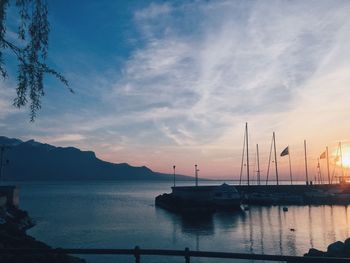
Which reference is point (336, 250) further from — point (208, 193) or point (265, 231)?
point (208, 193)

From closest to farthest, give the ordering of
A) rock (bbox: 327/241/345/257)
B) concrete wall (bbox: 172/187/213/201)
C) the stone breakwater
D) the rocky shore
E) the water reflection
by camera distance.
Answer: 1. the rocky shore
2. the stone breakwater
3. rock (bbox: 327/241/345/257)
4. the water reflection
5. concrete wall (bbox: 172/187/213/201)

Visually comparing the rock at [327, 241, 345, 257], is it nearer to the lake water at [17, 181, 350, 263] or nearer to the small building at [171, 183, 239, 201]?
the lake water at [17, 181, 350, 263]

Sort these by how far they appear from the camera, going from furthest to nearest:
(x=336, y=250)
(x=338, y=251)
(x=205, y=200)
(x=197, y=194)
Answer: (x=197, y=194)
(x=205, y=200)
(x=336, y=250)
(x=338, y=251)

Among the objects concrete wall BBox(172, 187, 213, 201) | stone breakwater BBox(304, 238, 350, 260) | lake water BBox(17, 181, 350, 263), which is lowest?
lake water BBox(17, 181, 350, 263)

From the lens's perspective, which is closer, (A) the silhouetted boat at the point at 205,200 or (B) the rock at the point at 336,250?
(B) the rock at the point at 336,250

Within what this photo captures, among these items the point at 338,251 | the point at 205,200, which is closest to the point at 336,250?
the point at 338,251

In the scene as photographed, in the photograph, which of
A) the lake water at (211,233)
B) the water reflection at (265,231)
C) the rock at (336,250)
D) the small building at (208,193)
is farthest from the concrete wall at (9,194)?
the rock at (336,250)

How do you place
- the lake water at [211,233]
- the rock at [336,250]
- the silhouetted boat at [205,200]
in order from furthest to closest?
1. the silhouetted boat at [205,200]
2. the lake water at [211,233]
3. the rock at [336,250]

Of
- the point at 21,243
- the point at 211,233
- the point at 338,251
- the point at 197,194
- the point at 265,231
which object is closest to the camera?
the point at 338,251

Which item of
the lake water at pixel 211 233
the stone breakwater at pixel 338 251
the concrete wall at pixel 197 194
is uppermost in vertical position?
the concrete wall at pixel 197 194

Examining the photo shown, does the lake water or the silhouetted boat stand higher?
the silhouetted boat

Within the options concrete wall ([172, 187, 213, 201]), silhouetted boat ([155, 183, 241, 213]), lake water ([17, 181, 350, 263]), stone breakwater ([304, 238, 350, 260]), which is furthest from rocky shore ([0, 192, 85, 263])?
concrete wall ([172, 187, 213, 201])

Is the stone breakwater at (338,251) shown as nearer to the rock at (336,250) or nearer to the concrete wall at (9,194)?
the rock at (336,250)

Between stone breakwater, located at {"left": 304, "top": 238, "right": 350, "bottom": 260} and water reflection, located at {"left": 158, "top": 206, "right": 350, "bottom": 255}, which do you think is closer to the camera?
stone breakwater, located at {"left": 304, "top": 238, "right": 350, "bottom": 260}
